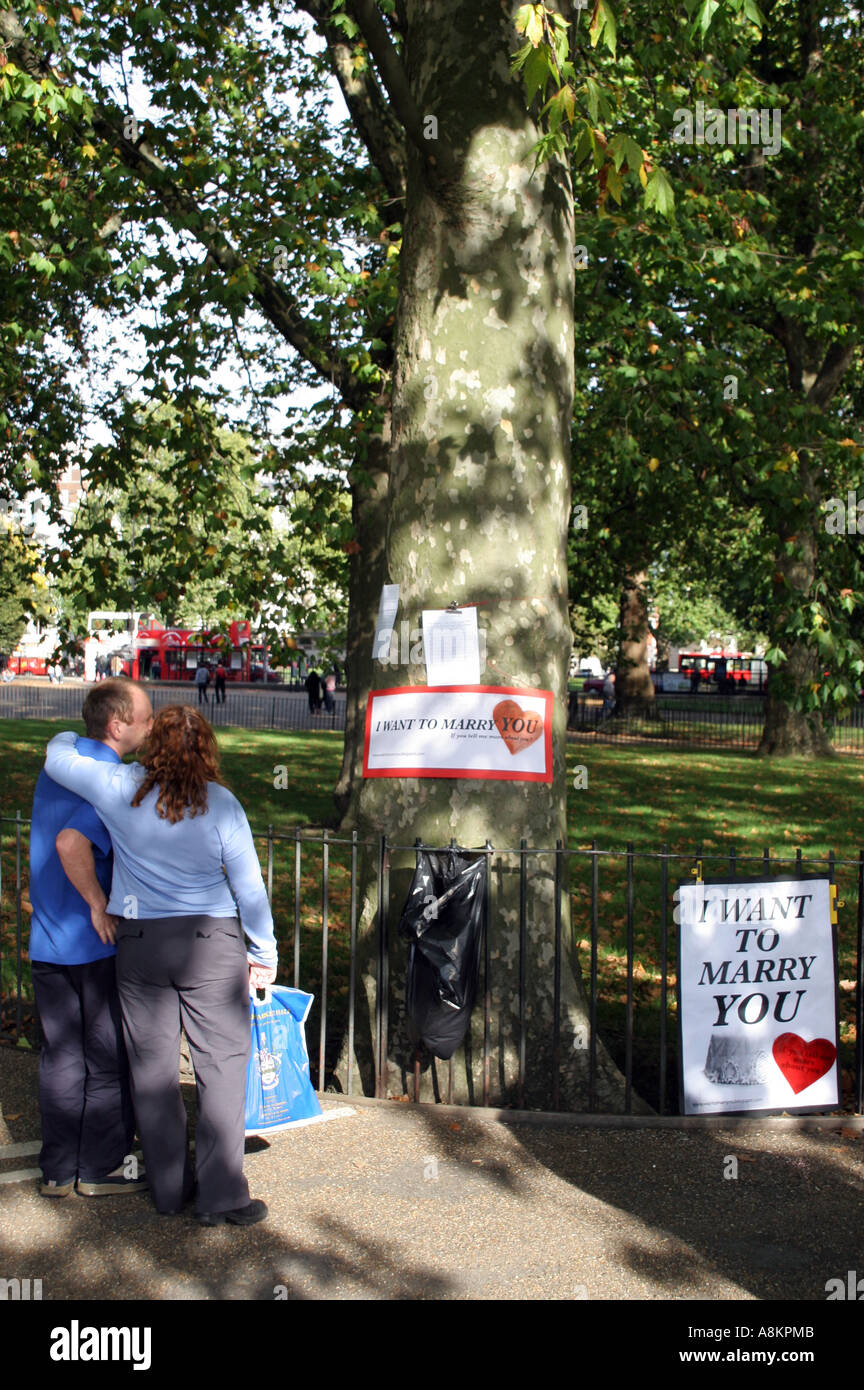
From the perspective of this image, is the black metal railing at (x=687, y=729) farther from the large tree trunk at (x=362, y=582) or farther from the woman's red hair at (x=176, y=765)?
the woman's red hair at (x=176, y=765)

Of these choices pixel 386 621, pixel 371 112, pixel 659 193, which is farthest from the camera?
pixel 371 112

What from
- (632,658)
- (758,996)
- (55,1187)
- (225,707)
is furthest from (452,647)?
(225,707)

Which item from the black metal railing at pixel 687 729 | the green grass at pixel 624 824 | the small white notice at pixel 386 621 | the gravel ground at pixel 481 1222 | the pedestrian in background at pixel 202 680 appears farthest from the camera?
the pedestrian in background at pixel 202 680

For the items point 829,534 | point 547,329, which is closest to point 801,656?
point 829,534

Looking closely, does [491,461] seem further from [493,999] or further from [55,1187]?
[55,1187]

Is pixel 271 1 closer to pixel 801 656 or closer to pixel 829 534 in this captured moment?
pixel 829 534

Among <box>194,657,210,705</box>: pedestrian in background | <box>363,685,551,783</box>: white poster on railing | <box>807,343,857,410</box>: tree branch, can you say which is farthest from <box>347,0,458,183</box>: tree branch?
<box>194,657,210,705</box>: pedestrian in background

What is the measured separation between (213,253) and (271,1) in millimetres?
4345

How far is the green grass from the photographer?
28.9 feet

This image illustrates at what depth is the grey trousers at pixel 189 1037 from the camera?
14.2ft

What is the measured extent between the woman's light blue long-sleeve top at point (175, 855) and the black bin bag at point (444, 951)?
1097 millimetres

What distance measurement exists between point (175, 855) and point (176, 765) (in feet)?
1.03

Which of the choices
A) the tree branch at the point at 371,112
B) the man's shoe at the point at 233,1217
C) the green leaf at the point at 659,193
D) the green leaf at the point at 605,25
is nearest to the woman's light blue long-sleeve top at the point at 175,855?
the man's shoe at the point at 233,1217

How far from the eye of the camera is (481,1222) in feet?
14.3
